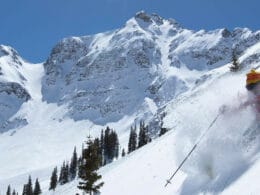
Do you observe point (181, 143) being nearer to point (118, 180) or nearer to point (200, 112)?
point (200, 112)

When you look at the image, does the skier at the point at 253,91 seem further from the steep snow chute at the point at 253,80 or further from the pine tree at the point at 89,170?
the pine tree at the point at 89,170

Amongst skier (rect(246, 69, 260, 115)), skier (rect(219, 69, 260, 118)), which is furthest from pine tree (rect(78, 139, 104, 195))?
skier (rect(246, 69, 260, 115))

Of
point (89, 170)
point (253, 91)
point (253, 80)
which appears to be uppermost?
point (89, 170)

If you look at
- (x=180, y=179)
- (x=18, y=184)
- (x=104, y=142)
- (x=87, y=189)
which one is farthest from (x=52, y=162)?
(x=180, y=179)

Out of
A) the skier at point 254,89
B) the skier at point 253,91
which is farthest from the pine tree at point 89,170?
the skier at point 254,89

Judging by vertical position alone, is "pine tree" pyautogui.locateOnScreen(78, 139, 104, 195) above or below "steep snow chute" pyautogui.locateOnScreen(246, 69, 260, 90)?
above

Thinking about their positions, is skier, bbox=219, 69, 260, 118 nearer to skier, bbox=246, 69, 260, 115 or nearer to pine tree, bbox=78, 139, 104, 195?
skier, bbox=246, 69, 260, 115

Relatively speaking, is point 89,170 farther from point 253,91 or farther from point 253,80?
point 253,80

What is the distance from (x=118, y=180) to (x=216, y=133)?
14479mm

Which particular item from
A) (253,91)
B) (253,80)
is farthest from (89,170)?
(253,80)

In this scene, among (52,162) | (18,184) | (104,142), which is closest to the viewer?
(104,142)

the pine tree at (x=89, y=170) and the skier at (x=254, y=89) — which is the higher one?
the pine tree at (x=89, y=170)

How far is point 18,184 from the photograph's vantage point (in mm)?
151500

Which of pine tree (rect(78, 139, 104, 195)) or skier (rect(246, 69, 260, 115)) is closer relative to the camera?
skier (rect(246, 69, 260, 115))
